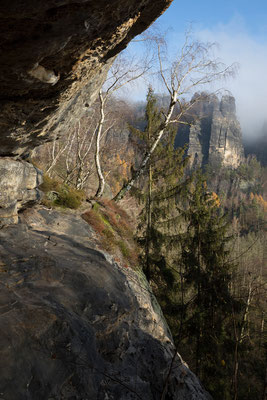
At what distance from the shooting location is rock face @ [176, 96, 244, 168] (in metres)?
115

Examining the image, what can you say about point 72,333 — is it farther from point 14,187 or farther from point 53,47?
point 14,187

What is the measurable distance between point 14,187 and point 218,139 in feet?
416

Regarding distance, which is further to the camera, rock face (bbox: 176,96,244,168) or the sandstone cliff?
rock face (bbox: 176,96,244,168)

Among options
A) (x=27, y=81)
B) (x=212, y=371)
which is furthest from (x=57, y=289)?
(x=212, y=371)

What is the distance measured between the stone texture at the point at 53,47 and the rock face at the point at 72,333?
2.29 metres

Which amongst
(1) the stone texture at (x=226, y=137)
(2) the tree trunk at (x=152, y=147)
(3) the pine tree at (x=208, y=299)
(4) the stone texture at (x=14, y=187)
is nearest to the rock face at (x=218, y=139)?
(1) the stone texture at (x=226, y=137)

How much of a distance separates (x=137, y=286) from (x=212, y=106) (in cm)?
14086

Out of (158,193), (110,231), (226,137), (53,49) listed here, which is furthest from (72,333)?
(226,137)

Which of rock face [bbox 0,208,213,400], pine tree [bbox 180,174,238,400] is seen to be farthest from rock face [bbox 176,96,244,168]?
rock face [bbox 0,208,213,400]

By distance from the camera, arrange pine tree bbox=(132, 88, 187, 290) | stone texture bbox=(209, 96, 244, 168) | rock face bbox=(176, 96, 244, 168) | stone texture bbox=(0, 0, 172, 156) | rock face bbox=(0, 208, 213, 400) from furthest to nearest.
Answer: stone texture bbox=(209, 96, 244, 168)
rock face bbox=(176, 96, 244, 168)
pine tree bbox=(132, 88, 187, 290)
rock face bbox=(0, 208, 213, 400)
stone texture bbox=(0, 0, 172, 156)

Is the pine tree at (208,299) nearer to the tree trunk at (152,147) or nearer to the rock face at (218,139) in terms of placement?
the tree trunk at (152,147)

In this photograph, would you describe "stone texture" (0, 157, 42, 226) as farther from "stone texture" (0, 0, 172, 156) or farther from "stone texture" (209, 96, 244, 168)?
"stone texture" (209, 96, 244, 168)

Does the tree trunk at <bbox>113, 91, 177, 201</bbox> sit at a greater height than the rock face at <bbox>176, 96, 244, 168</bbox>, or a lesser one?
lesser

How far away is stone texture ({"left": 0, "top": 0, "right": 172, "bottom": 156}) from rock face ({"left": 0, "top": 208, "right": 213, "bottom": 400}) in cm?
229
